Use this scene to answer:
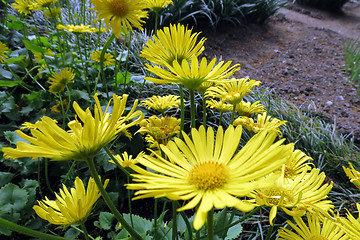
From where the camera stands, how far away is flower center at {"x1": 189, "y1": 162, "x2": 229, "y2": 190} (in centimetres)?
50

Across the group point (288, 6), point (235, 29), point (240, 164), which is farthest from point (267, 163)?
point (288, 6)

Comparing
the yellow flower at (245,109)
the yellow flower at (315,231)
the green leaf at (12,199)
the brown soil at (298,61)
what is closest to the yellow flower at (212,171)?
the yellow flower at (315,231)

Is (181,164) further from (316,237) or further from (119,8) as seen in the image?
(119,8)

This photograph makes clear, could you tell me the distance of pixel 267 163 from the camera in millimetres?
440

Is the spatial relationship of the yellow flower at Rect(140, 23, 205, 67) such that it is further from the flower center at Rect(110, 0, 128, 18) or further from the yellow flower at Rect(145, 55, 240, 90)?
the flower center at Rect(110, 0, 128, 18)

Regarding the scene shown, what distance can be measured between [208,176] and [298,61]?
3.61m

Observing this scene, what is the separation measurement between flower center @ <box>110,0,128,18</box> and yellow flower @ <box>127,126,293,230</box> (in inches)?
29.7

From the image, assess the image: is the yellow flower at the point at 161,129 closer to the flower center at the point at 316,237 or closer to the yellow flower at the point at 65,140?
the yellow flower at the point at 65,140

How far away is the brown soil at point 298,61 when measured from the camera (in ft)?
8.81

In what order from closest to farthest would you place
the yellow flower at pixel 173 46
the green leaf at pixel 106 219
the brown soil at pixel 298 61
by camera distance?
the yellow flower at pixel 173 46 < the green leaf at pixel 106 219 < the brown soil at pixel 298 61

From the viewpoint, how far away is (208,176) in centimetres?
49

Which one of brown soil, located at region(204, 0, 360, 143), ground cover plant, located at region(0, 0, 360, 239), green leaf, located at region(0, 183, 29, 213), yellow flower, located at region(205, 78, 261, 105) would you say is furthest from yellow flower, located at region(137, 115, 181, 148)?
brown soil, located at region(204, 0, 360, 143)

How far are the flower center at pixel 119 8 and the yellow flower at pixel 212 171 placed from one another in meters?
0.75

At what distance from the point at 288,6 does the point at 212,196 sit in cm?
751
